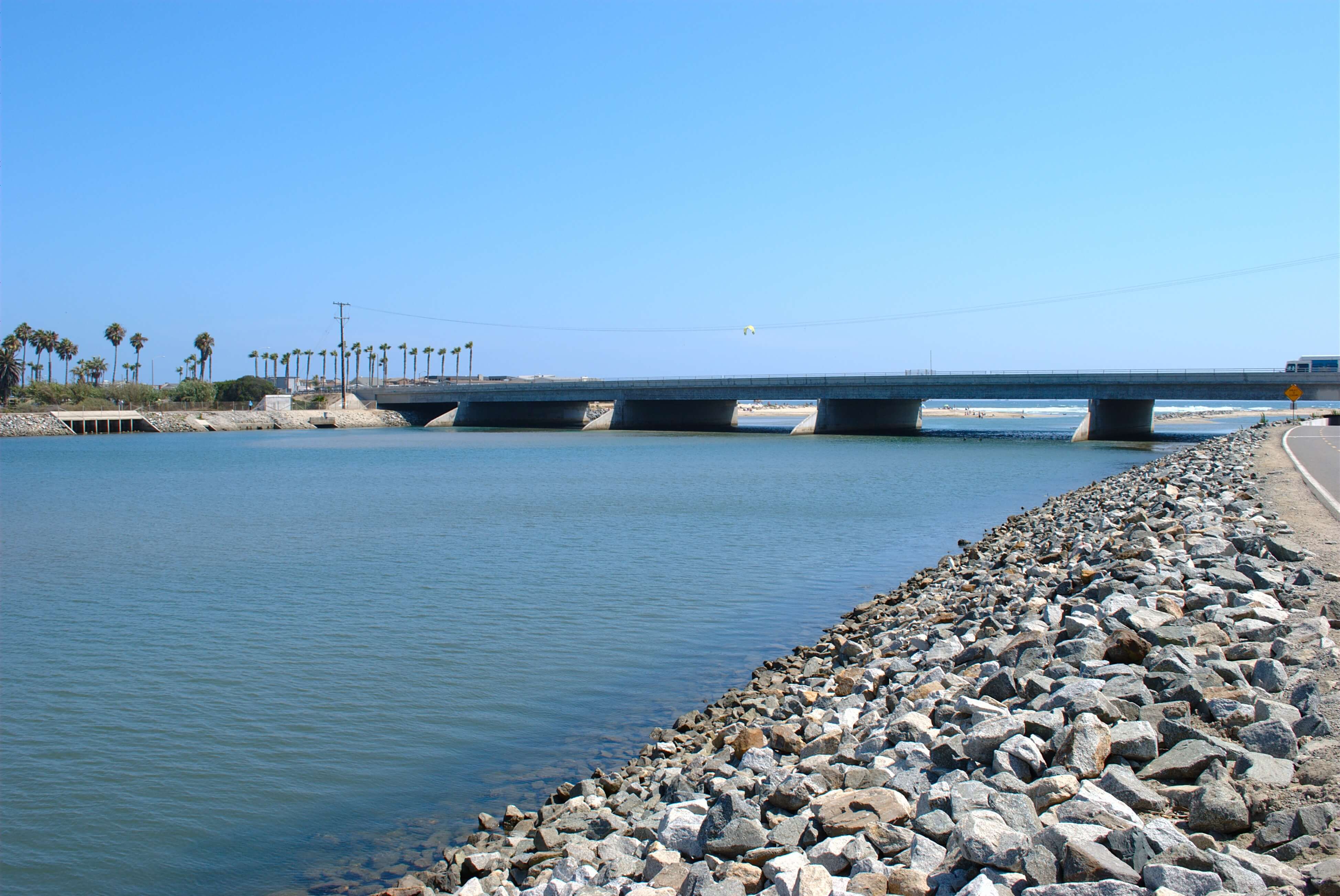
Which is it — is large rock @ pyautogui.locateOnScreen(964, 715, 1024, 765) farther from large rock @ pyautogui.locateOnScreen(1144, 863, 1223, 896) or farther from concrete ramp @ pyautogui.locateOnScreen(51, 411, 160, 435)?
concrete ramp @ pyautogui.locateOnScreen(51, 411, 160, 435)

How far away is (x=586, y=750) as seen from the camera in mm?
12641

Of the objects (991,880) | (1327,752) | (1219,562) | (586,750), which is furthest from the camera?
(1219,562)

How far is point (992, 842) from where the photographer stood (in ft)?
19.7

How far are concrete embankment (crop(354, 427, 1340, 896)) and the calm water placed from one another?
65.3 inches

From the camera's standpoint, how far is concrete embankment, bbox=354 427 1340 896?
5.93 meters

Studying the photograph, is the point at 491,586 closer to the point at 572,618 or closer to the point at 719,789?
the point at 572,618

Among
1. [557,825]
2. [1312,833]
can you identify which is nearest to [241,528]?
[557,825]

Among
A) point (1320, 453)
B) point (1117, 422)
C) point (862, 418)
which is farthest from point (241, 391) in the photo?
point (1320, 453)

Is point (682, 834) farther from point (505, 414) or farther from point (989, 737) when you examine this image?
point (505, 414)

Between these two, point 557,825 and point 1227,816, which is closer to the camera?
point 1227,816

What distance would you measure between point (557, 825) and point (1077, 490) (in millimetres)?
35150

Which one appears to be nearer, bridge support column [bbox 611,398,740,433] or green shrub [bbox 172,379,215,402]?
bridge support column [bbox 611,398,740,433]

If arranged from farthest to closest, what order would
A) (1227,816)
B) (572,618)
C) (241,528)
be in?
1. (241,528)
2. (572,618)
3. (1227,816)

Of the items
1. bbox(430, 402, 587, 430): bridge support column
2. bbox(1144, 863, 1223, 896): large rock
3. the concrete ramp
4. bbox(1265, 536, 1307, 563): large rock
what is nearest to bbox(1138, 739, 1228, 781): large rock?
bbox(1144, 863, 1223, 896): large rock
